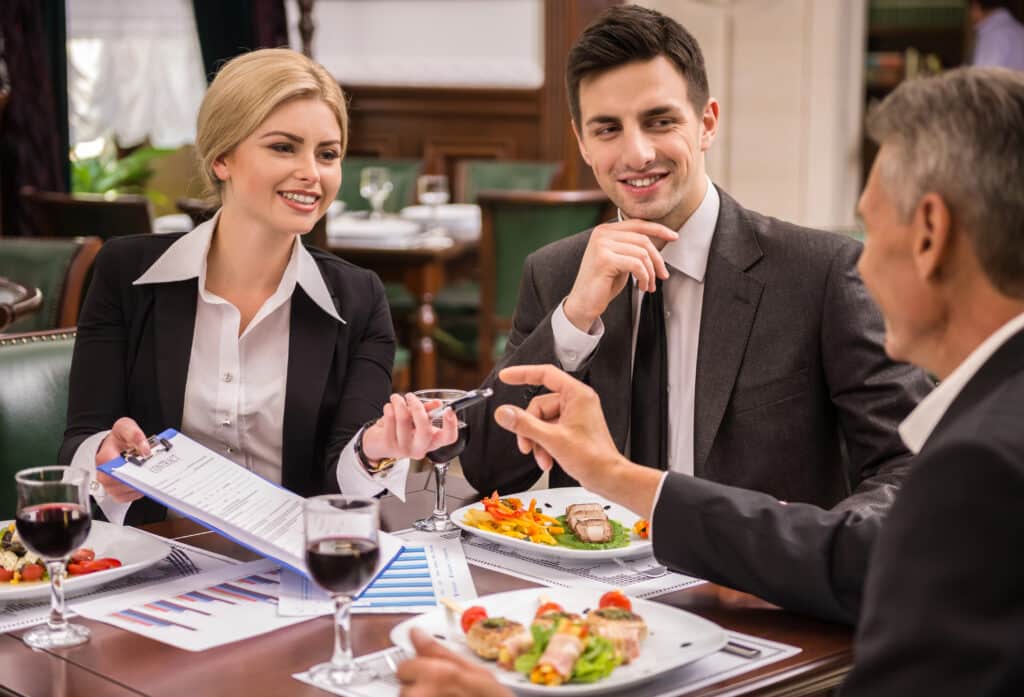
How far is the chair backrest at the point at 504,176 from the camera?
19.4 ft

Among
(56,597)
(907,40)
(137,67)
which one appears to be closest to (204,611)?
(56,597)

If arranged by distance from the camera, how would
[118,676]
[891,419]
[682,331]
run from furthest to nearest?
[682,331], [891,419], [118,676]

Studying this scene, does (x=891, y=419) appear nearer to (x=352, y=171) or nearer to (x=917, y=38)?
(x=352, y=171)

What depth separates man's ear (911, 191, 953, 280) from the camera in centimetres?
110

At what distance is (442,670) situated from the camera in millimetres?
1160

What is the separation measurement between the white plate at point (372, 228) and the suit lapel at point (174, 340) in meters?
2.63

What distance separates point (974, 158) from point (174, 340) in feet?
4.55

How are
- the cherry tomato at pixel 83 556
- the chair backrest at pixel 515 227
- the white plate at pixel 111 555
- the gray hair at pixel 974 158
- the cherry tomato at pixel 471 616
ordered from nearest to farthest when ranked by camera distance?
the gray hair at pixel 974 158, the cherry tomato at pixel 471 616, the white plate at pixel 111 555, the cherry tomato at pixel 83 556, the chair backrest at pixel 515 227

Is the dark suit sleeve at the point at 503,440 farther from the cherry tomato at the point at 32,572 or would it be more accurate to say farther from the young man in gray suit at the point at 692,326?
the cherry tomato at the point at 32,572

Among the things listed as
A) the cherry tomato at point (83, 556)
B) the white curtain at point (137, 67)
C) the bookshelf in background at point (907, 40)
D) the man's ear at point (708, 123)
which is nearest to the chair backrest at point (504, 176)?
the white curtain at point (137, 67)

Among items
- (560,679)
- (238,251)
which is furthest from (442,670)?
(238,251)

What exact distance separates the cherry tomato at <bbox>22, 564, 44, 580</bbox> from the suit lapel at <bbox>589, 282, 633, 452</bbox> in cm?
86

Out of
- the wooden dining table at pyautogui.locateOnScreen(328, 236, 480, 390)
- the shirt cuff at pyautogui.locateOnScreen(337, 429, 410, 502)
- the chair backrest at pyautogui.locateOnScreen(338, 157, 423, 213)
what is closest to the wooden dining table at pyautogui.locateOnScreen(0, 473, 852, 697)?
the shirt cuff at pyautogui.locateOnScreen(337, 429, 410, 502)

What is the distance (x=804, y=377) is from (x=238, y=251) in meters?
0.91
